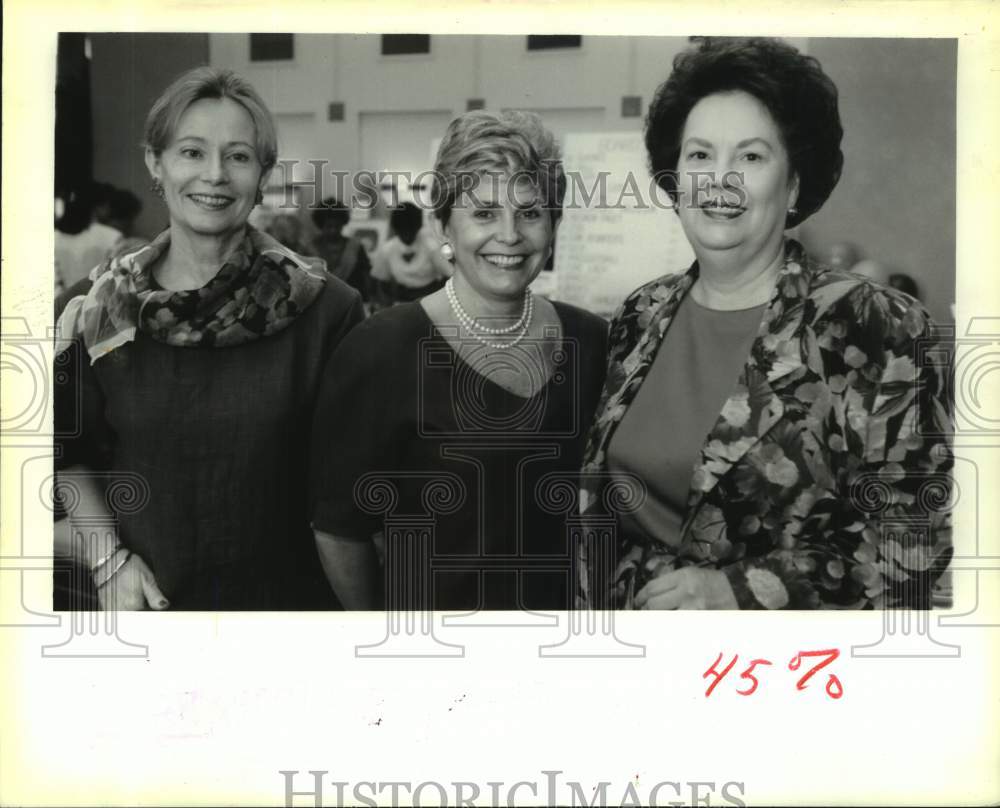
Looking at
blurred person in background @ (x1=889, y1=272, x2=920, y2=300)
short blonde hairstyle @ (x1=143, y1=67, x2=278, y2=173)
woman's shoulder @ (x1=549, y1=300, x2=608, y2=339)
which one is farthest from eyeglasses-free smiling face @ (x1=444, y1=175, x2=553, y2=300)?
blurred person in background @ (x1=889, y1=272, x2=920, y2=300)

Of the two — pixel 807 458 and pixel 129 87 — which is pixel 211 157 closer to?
pixel 129 87

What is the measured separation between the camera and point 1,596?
3.48m

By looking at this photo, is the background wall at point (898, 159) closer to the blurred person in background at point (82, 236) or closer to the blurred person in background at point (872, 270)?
the blurred person in background at point (872, 270)

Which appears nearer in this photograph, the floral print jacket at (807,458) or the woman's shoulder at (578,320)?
the floral print jacket at (807,458)

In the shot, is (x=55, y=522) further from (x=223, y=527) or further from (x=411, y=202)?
(x=411, y=202)

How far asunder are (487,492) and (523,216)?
2.64ft

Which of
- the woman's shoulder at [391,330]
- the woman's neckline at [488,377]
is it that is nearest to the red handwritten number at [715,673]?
the woman's neckline at [488,377]

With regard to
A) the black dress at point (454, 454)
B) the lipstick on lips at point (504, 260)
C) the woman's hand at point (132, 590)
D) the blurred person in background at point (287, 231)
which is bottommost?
the woman's hand at point (132, 590)

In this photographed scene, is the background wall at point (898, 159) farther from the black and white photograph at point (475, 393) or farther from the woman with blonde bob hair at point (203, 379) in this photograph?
the woman with blonde bob hair at point (203, 379)

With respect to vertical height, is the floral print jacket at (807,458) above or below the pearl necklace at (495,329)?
below

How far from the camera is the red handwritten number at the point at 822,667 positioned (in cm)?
344

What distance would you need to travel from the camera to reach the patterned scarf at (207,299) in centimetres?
339

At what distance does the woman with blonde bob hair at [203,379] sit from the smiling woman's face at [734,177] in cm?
104

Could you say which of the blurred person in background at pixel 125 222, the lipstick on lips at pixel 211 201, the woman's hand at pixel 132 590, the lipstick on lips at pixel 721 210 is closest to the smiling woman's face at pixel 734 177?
the lipstick on lips at pixel 721 210
